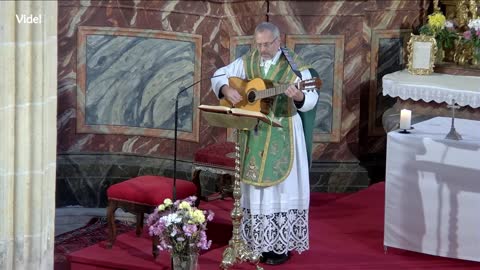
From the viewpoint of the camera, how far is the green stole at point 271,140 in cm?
766

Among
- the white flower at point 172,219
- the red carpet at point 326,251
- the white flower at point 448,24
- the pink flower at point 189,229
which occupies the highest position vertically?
the white flower at point 448,24

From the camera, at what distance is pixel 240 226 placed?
25.6 ft

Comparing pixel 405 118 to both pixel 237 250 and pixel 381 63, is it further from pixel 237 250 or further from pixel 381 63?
pixel 381 63

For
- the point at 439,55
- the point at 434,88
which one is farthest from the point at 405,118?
the point at 439,55

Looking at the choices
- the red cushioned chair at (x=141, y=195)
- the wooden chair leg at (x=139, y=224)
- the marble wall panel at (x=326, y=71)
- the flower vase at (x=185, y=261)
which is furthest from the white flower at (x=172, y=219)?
the marble wall panel at (x=326, y=71)

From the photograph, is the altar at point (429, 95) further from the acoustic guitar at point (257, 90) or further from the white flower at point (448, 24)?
the acoustic guitar at point (257, 90)

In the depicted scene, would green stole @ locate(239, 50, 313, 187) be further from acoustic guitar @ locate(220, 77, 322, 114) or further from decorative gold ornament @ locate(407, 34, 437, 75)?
decorative gold ornament @ locate(407, 34, 437, 75)

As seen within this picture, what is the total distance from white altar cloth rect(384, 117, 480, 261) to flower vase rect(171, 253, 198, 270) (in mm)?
1523

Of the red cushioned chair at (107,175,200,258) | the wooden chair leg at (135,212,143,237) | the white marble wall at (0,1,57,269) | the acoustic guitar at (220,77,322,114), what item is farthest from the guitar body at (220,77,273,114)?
the white marble wall at (0,1,57,269)

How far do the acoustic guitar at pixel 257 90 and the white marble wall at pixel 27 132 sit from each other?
6.04ft

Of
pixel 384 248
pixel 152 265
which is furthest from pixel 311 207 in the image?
pixel 152 265

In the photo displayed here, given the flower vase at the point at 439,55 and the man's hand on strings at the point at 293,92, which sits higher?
the flower vase at the point at 439,55

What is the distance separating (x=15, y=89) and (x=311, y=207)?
14.3 ft

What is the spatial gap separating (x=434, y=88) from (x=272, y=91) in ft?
9.35
